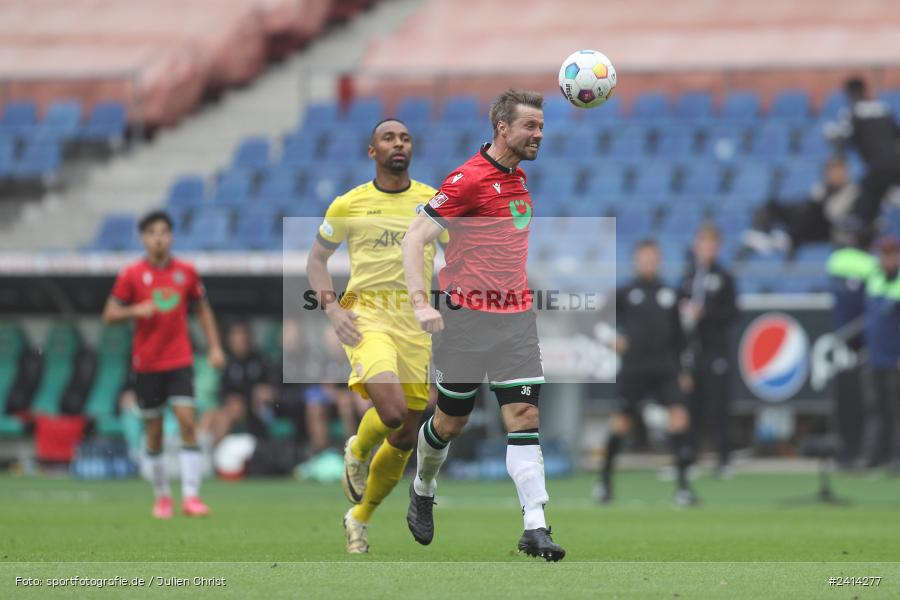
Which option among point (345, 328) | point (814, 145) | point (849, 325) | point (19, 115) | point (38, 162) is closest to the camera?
point (345, 328)

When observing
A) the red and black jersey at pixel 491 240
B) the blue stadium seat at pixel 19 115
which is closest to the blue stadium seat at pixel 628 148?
the blue stadium seat at pixel 19 115

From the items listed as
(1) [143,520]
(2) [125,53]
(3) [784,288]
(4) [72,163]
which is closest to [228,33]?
(2) [125,53]

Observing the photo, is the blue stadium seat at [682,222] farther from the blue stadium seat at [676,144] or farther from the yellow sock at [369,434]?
the yellow sock at [369,434]

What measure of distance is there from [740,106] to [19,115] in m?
12.6

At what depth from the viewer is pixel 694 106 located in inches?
957

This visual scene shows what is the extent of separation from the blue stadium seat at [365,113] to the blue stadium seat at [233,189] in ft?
7.20

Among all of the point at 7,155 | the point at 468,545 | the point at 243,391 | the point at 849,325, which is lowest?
the point at 468,545

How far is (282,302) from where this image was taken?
19.8 metres

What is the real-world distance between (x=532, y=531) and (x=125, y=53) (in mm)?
24332

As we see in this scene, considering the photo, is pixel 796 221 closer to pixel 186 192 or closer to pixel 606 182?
pixel 606 182

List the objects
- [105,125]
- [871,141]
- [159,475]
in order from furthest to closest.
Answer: [105,125]
[871,141]
[159,475]

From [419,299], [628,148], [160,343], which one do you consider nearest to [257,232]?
[628,148]

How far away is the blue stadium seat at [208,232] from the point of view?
23.0 m

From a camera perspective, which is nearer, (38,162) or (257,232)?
(257,232)
